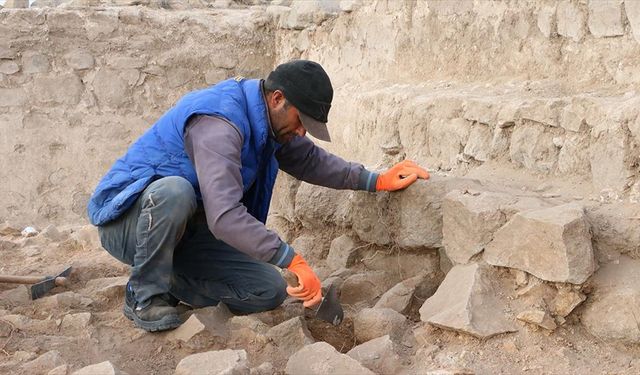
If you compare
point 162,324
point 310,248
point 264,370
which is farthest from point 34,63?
point 264,370

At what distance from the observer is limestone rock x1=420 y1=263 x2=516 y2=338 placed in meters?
2.65

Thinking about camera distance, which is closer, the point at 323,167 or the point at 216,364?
the point at 216,364

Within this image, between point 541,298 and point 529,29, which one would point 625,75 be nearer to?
point 529,29

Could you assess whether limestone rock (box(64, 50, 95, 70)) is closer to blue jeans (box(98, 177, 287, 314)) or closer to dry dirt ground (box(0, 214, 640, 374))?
dry dirt ground (box(0, 214, 640, 374))

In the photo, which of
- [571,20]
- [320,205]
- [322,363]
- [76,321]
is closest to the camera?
[322,363]

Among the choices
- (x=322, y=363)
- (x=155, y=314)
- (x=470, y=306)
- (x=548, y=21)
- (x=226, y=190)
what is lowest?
(x=155, y=314)

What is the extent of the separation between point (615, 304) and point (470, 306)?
1.65 ft

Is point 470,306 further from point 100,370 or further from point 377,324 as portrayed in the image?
point 100,370

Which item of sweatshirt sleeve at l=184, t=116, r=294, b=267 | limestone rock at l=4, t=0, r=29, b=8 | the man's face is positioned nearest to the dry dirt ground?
sweatshirt sleeve at l=184, t=116, r=294, b=267

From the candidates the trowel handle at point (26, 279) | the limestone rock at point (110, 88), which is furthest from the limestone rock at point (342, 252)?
the limestone rock at point (110, 88)

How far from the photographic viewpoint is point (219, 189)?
2.83 m

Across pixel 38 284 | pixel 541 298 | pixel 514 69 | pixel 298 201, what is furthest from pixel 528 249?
pixel 38 284

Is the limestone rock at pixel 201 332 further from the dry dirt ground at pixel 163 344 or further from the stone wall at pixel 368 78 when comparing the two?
the stone wall at pixel 368 78

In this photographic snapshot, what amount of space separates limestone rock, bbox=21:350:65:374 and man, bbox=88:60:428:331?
445 millimetres
